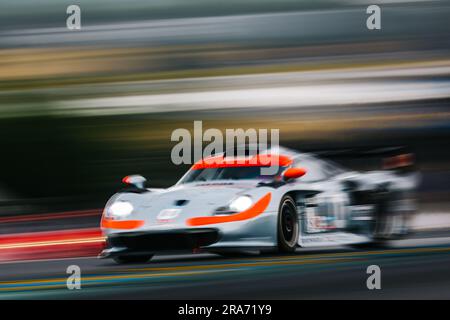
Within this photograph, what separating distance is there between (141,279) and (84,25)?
41.7ft

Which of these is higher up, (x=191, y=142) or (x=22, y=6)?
(x=22, y=6)

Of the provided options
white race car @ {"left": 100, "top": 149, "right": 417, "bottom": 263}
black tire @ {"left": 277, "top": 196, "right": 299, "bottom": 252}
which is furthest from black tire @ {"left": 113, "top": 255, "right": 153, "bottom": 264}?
black tire @ {"left": 277, "top": 196, "right": 299, "bottom": 252}

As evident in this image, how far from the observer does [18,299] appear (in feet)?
18.0

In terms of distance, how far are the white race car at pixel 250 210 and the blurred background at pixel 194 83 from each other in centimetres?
641

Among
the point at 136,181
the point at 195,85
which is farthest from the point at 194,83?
the point at 136,181

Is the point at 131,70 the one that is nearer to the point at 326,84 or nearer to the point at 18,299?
the point at 326,84

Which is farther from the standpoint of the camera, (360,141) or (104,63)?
(104,63)

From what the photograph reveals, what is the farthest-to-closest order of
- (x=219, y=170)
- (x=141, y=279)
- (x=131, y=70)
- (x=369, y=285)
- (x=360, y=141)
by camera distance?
1. (x=131, y=70)
2. (x=360, y=141)
3. (x=219, y=170)
4. (x=141, y=279)
5. (x=369, y=285)

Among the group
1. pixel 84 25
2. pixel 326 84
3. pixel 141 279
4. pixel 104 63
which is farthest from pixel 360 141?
pixel 141 279

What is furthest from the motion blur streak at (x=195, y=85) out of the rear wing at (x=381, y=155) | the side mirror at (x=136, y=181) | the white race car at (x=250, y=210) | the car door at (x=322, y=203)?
the side mirror at (x=136, y=181)

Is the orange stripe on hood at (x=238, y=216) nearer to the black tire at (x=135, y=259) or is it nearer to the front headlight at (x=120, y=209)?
the front headlight at (x=120, y=209)

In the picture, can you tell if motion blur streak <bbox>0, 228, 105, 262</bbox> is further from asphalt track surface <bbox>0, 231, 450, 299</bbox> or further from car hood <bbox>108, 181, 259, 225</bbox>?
car hood <bbox>108, 181, 259, 225</bbox>

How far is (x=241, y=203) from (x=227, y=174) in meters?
0.79

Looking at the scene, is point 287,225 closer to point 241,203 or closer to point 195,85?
point 241,203
